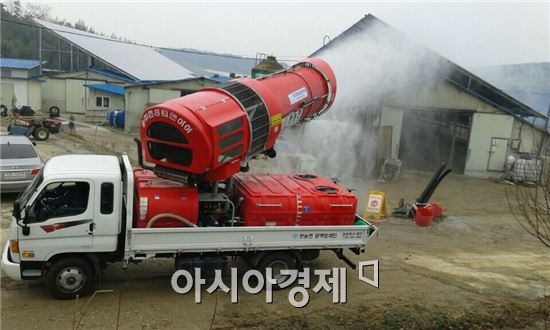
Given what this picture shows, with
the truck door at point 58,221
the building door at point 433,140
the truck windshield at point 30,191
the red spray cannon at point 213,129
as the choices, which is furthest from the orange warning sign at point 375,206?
the building door at point 433,140

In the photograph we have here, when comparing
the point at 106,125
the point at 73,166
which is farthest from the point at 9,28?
the point at 73,166

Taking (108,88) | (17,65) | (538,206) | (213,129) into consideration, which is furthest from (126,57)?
(538,206)

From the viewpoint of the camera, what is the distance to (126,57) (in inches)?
1734

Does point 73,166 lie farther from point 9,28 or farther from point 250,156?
point 9,28

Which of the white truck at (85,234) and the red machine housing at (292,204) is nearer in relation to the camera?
the white truck at (85,234)

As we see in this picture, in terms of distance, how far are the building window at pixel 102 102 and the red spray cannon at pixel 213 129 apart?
3112cm

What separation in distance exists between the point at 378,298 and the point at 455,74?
17.0 metres

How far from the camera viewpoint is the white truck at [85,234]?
696 cm

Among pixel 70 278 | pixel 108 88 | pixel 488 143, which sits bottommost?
pixel 70 278

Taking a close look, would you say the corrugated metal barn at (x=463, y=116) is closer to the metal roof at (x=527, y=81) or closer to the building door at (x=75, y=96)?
the metal roof at (x=527, y=81)

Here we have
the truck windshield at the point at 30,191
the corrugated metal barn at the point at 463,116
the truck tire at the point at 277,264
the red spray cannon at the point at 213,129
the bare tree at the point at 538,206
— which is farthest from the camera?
the corrugated metal barn at the point at 463,116

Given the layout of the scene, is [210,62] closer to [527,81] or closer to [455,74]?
[527,81]

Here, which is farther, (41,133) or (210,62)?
(210,62)

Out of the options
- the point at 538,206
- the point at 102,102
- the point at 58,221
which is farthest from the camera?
the point at 102,102
